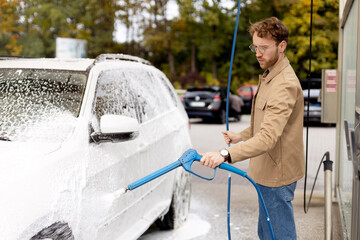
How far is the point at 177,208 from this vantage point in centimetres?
527

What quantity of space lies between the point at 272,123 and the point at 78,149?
1164 mm

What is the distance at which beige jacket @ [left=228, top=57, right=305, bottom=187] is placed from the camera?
9.07 ft

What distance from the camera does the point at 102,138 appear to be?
322cm

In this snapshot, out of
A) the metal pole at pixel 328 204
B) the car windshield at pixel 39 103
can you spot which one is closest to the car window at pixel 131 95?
the car windshield at pixel 39 103

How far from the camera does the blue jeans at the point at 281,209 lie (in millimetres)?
3039

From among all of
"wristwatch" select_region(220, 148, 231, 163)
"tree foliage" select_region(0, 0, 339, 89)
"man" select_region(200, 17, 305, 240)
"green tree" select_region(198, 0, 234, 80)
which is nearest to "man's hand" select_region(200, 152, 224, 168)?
"wristwatch" select_region(220, 148, 231, 163)

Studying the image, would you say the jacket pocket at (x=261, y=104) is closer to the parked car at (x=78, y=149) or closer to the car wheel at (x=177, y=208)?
the parked car at (x=78, y=149)

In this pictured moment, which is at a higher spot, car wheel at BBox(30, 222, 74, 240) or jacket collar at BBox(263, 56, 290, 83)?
jacket collar at BBox(263, 56, 290, 83)

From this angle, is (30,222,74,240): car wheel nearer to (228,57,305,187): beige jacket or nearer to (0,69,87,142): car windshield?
(0,69,87,142): car windshield

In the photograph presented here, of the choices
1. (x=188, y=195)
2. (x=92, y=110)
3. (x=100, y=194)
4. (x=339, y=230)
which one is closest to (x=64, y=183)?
(x=100, y=194)

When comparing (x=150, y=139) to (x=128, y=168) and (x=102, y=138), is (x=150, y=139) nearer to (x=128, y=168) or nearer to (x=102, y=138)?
(x=128, y=168)

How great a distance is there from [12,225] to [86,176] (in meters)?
0.70

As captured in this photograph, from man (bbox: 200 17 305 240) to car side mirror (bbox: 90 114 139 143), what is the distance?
829mm

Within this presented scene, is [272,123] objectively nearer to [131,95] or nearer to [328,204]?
[328,204]
